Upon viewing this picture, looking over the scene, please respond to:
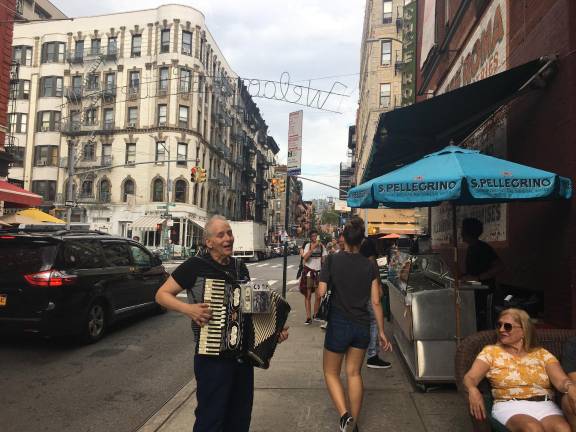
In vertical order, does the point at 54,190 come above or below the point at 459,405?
above

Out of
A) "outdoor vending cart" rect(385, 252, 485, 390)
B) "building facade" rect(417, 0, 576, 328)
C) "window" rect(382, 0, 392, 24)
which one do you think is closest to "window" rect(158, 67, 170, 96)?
"window" rect(382, 0, 392, 24)

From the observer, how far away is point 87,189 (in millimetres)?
42625

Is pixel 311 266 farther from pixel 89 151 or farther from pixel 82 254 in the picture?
pixel 89 151

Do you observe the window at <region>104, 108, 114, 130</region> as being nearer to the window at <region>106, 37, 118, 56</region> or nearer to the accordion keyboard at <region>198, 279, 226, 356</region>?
the window at <region>106, 37, 118, 56</region>

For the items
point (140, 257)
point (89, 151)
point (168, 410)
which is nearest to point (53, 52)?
point (89, 151)

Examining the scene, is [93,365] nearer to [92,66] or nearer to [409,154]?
[409,154]

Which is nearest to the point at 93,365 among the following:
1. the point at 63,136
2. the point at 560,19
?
the point at 560,19

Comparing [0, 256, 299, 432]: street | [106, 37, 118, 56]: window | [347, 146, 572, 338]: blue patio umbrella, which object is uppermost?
[106, 37, 118, 56]: window

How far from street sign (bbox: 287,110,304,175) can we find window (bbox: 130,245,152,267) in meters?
4.14

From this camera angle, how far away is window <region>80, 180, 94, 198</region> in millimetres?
42250

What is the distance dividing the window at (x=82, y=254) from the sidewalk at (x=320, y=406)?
9.92 ft

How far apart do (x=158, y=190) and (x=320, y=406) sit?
39.6 m

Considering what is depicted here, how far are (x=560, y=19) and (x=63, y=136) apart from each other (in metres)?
45.8

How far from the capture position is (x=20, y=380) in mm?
5688
